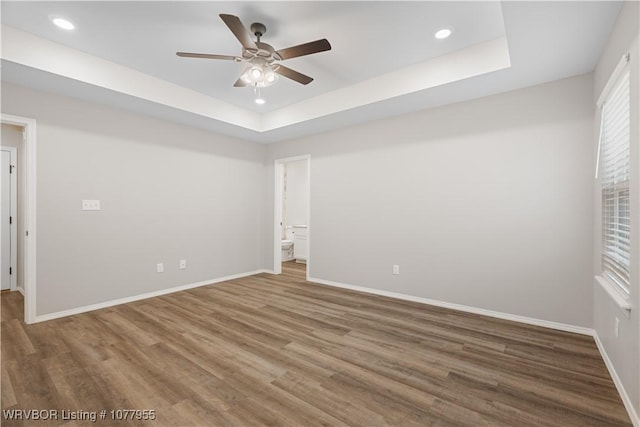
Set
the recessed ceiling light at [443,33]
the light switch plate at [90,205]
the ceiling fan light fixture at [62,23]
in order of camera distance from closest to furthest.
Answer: the ceiling fan light fixture at [62,23] < the recessed ceiling light at [443,33] < the light switch plate at [90,205]

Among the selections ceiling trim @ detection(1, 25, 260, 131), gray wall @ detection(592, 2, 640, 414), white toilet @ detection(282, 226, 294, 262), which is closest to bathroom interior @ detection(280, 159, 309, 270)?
white toilet @ detection(282, 226, 294, 262)

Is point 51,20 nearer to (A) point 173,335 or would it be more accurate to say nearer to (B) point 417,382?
(A) point 173,335

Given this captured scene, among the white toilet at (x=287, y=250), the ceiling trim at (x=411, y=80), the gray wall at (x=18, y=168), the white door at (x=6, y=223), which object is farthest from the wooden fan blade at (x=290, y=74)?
the white toilet at (x=287, y=250)

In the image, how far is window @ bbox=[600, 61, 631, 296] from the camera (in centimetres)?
198

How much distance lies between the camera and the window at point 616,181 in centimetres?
198

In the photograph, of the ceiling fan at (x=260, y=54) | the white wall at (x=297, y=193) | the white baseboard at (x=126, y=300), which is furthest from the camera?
the white wall at (x=297, y=193)

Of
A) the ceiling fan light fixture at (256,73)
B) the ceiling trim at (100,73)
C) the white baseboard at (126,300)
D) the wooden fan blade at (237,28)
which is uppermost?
the ceiling trim at (100,73)

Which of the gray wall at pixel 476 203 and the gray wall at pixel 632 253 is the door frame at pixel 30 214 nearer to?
the gray wall at pixel 476 203

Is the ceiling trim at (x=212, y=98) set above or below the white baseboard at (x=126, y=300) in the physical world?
above

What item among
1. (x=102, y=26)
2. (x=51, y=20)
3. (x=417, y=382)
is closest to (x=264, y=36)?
(x=102, y=26)

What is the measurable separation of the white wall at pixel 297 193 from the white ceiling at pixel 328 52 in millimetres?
3655

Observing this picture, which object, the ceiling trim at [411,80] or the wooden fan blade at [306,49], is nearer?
the wooden fan blade at [306,49]

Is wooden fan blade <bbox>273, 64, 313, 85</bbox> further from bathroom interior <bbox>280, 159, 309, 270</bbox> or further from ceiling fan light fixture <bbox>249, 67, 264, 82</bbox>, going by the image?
bathroom interior <bbox>280, 159, 309, 270</bbox>

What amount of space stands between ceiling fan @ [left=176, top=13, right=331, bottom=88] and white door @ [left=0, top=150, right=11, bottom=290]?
3.99 meters
